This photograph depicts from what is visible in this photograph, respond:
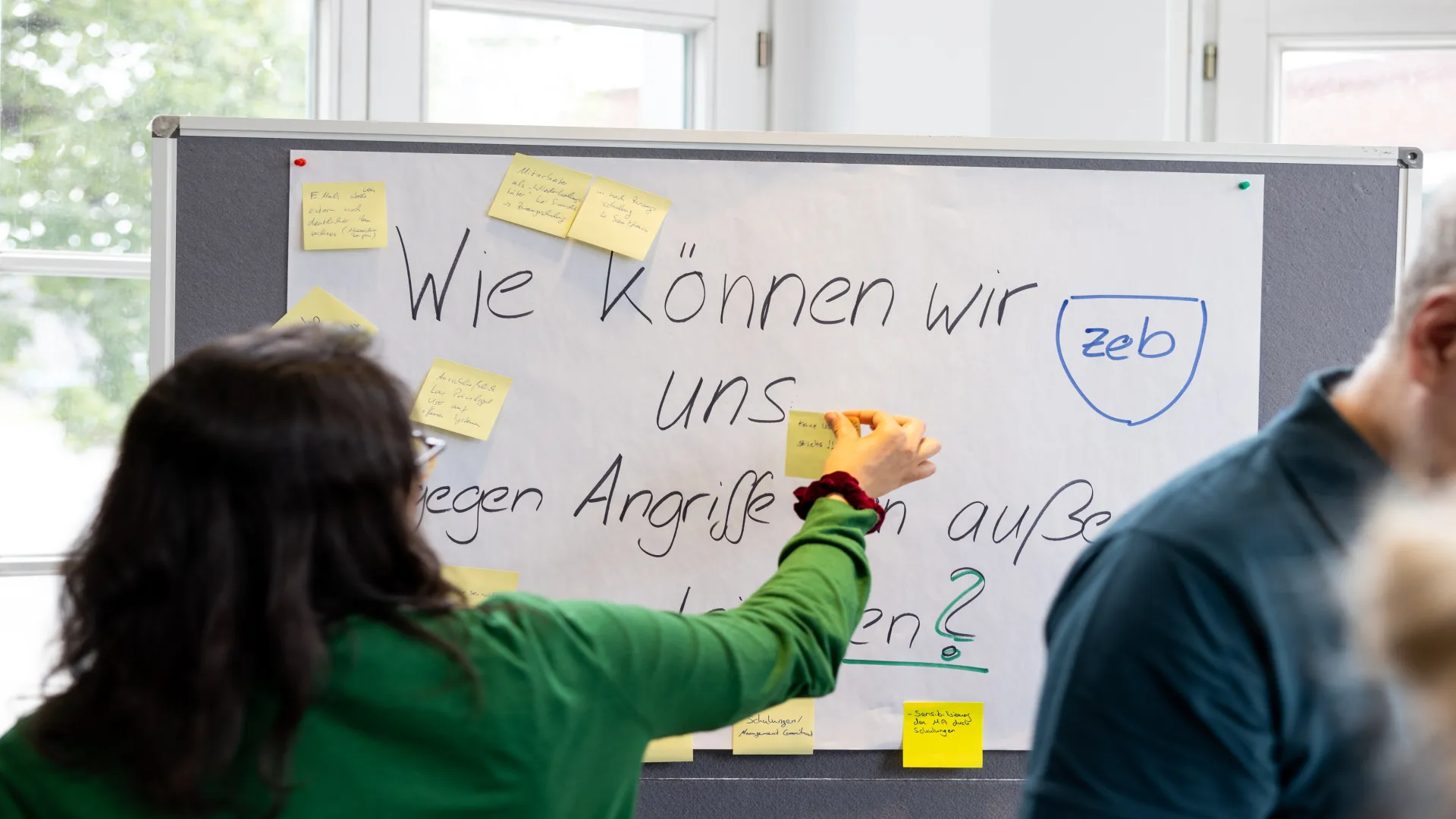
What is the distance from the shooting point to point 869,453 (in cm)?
116

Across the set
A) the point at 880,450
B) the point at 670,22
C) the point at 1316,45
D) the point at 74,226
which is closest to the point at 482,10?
the point at 670,22

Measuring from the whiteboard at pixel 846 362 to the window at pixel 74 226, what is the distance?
78 centimetres

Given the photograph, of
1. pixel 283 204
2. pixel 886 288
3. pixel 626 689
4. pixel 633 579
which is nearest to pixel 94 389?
pixel 283 204

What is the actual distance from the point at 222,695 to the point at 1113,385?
98cm

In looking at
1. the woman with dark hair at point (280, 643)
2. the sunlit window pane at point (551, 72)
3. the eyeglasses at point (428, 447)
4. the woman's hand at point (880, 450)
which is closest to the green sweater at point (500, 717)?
the woman with dark hair at point (280, 643)

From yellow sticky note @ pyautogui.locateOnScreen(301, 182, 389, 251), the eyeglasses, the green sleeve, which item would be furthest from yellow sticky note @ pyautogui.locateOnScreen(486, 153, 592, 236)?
the green sleeve

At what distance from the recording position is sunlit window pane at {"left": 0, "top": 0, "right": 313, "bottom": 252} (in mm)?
1783

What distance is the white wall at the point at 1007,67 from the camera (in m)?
1.93

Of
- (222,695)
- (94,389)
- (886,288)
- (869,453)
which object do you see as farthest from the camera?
(94,389)

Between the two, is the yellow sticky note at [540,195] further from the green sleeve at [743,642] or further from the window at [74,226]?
the window at [74,226]

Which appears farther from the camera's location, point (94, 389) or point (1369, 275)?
point (94, 389)

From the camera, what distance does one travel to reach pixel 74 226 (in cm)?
181

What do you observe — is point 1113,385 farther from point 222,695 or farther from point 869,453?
point 222,695

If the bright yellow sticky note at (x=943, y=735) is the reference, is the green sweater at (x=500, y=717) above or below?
above
